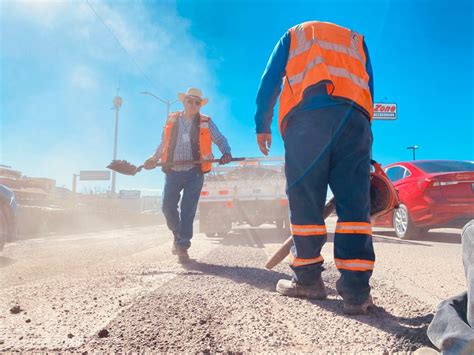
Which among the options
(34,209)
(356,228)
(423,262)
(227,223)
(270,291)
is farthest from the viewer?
(34,209)

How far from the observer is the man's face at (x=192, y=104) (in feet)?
14.6

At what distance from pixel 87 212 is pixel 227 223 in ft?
40.4

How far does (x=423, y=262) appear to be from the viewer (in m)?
3.85

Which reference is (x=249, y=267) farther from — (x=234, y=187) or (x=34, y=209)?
(x=34, y=209)

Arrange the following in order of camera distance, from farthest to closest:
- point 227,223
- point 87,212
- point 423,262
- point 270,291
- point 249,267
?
point 87,212, point 227,223, point 423,262, point 249,267, point 270,291

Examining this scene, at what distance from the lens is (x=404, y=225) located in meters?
6.96

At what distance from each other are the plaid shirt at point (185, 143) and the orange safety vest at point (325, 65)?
6.96ft

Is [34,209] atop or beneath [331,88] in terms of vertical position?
beneath

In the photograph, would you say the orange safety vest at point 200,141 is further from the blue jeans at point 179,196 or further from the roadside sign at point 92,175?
the roadside sign at point 92,175

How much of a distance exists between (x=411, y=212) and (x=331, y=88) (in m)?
5.52

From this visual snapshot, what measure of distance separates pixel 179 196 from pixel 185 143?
27.4 inches

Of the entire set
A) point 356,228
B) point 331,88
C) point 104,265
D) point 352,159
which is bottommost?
point 104,265

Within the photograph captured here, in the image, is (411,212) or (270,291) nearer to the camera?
(270,291)

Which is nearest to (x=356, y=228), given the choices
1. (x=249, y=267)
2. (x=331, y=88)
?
(x=331, y=88)
